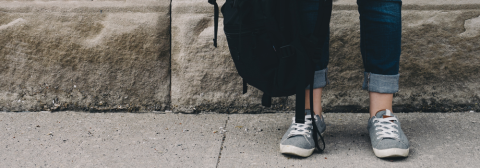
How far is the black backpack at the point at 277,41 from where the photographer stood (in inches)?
50.7

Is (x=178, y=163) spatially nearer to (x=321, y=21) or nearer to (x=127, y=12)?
(x=321, y=21)

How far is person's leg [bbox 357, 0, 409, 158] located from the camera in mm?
1381

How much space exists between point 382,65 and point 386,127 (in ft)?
0.79

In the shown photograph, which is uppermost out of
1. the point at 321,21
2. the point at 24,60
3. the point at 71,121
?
the point at 321,21

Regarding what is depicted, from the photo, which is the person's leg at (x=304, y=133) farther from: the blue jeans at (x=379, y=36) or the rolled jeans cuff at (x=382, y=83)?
the rolled jeans cuff at (x=382, y=83)

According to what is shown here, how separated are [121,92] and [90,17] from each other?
1.39ft

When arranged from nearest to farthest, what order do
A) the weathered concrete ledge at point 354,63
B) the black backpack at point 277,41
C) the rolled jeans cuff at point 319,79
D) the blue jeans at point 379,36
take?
the black backpack at point 277,41, the blue jeans at point 379,36, the rolled jeans cuff at point 319,79, the weathered concrete ledge at point 354,63

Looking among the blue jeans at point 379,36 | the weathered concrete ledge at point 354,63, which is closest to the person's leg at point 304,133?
the blue jeans at point 379,36

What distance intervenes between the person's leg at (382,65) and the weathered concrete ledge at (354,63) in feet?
1.44

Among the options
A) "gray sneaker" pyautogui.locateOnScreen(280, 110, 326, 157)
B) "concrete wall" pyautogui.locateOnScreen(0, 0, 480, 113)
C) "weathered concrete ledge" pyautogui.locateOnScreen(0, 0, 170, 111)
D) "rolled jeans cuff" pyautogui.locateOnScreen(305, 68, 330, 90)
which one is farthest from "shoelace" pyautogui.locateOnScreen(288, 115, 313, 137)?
"weathered concrete ledge" pyautogui.locateOnScreen(0, 0, 170, 111)

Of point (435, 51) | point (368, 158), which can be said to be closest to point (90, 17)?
point (368, 158)

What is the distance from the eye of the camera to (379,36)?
1.41m

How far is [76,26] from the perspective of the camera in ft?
6.33

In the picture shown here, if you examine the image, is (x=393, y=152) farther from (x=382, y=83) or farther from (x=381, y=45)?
(x=381, y=45)
